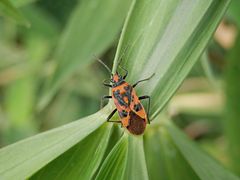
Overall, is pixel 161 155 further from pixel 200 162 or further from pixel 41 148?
pixel 41 148

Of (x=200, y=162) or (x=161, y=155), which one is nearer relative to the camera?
(x=200, y=162)

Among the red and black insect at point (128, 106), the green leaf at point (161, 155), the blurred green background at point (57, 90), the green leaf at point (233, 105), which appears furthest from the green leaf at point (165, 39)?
the blurred green background at point (57, 90)

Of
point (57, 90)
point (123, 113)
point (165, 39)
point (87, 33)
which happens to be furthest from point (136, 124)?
point (57, 90)

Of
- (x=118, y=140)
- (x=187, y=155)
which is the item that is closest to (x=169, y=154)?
(x=187, y=155)

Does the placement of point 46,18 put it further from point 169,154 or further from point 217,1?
point 217,1

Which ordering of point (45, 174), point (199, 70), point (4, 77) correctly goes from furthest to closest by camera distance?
1. point (4, 77)
2. point (199, 70)
3. point (45, 174)
